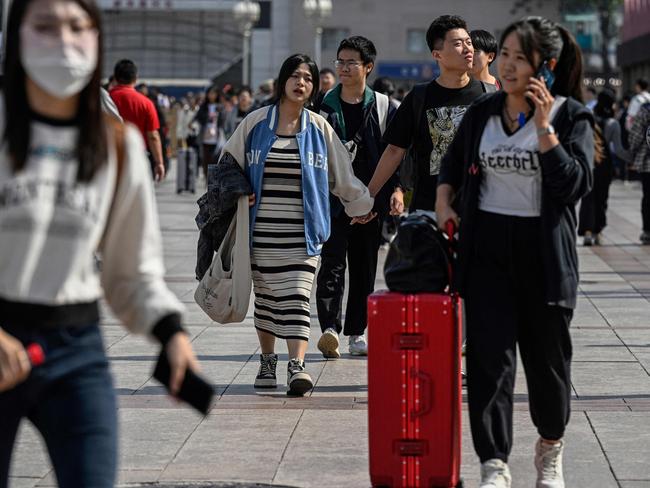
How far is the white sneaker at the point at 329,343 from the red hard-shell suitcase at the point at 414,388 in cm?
347

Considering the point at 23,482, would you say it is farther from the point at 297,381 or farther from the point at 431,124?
the point at 431,124

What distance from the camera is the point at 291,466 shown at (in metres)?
6.00

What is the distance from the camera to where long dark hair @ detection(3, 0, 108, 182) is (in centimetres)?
348

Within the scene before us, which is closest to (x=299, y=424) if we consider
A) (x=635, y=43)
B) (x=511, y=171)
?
(x=511, y=171)

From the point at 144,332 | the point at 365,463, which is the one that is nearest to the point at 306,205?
the point at 365,463

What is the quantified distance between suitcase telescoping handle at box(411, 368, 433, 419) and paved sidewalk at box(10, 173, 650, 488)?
622 mm

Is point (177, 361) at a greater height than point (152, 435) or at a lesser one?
greater

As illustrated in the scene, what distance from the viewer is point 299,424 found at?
6.86 metres

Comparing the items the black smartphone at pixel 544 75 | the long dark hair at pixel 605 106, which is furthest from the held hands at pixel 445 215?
the long dark hair at pixel 605 106

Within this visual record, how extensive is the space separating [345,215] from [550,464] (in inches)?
141

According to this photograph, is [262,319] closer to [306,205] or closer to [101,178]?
[306,205]

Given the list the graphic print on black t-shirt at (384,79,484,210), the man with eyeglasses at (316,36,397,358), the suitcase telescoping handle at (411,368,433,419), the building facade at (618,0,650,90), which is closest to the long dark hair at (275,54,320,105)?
the graphic print on black t-shirt at (384,79,484,210)

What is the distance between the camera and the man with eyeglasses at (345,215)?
8.88 m

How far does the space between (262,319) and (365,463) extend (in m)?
1.96
